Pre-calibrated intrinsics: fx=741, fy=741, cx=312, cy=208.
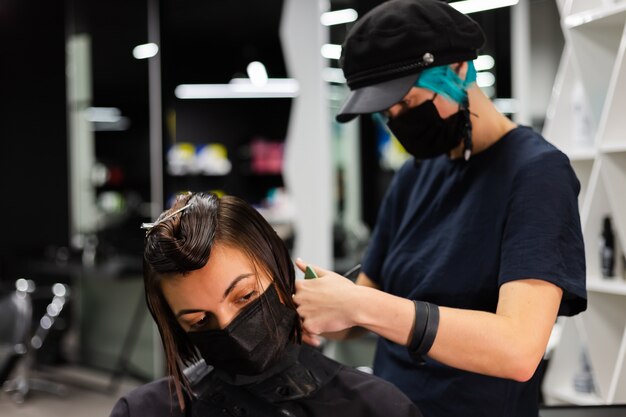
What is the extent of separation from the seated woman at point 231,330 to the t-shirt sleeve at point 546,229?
387 mm

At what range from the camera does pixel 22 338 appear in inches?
196

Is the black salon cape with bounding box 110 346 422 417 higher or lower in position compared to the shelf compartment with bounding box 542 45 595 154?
lower

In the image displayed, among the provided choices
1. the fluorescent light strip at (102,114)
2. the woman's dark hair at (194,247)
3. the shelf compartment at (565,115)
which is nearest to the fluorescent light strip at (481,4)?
the shelf compartment at (565,115)

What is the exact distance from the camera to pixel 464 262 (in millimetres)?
1515

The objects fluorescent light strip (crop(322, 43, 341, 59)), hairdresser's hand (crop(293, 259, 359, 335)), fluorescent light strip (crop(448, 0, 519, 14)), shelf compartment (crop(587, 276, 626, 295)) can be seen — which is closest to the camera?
hairdresser's hand (crop(293, 259, 359, 335))

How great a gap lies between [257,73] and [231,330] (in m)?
5.11

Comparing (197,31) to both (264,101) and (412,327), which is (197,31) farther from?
(412,327)

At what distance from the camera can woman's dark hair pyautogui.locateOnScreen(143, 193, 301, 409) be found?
4.37ft

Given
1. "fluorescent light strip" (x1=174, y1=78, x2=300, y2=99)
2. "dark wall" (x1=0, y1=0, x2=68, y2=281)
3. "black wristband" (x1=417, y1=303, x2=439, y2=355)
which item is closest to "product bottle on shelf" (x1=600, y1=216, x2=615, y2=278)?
"black wristband" (x1=417, y1=303, x2=439, y2=355)

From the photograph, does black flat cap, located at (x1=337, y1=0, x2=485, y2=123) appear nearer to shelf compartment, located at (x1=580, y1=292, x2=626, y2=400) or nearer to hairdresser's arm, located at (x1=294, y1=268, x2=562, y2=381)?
hairdresser's arm, located at (x1=294, y1=268, x2=562, y2=381)

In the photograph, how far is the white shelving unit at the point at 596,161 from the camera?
2238mm

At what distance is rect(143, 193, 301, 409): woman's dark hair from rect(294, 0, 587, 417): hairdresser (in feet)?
0.30

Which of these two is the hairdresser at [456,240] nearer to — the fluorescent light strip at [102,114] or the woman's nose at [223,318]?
the woman's nose at [223,318]

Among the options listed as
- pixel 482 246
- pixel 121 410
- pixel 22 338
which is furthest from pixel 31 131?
pixel 482 246
